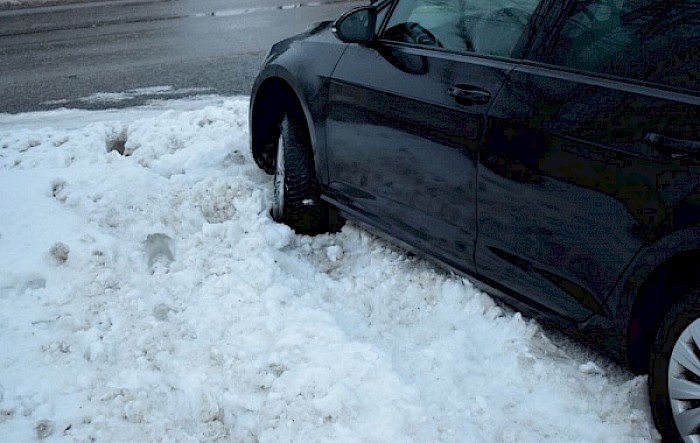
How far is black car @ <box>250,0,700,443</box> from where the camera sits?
252 cm

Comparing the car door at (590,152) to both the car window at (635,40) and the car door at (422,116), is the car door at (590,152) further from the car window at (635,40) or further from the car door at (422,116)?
the car door at (422,116)

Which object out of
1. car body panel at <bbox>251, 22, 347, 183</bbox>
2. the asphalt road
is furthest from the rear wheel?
the asphalt road

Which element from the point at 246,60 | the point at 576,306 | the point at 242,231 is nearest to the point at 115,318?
the point at 242,231

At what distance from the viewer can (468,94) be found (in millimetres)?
3156

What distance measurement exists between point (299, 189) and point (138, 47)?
726cm

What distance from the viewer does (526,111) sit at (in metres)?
2.91

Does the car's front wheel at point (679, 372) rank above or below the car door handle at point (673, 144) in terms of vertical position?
below

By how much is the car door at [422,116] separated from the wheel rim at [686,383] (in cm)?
97

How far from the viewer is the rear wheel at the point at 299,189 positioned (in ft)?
14.3

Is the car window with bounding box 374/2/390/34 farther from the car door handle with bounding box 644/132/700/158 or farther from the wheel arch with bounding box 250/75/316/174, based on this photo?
the car door handle with bounding box 644/132/700/158

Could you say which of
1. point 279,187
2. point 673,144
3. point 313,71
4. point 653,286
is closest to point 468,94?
point 673,144

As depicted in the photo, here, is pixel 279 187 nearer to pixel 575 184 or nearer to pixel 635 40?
pixel 575 184

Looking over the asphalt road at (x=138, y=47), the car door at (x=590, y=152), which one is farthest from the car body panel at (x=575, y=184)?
the asphalt road at (x=138, y=47)

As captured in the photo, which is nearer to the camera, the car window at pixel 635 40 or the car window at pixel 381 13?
the car window at pixel 635 40
